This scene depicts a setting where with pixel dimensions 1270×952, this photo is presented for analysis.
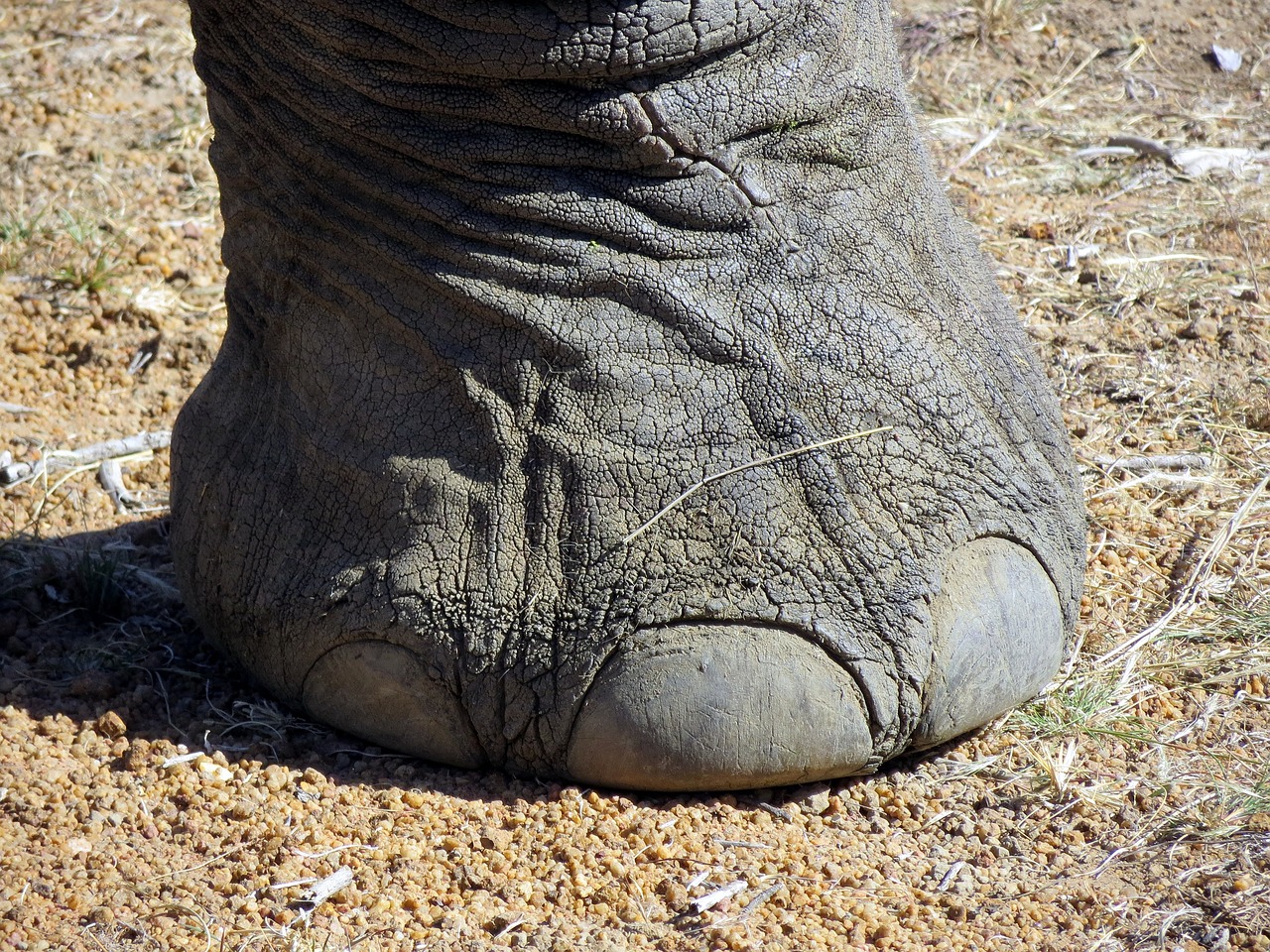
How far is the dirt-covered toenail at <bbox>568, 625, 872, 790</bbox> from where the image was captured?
2240 millimetres

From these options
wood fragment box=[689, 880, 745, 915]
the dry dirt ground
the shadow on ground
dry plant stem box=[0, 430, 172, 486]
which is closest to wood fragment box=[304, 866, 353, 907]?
the dry dirt ground

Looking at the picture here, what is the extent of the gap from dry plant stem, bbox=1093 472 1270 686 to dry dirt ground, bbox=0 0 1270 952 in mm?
10

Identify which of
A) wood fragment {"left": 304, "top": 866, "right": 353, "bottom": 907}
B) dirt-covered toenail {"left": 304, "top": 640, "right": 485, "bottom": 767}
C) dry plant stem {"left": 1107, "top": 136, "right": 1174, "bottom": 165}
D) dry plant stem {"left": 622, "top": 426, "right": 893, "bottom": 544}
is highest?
dry plant stem {"left": 1107, "top": 136, "right": 1174, "bottom": 165}

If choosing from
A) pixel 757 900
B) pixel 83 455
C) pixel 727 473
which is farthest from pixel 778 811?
pixel 83 455

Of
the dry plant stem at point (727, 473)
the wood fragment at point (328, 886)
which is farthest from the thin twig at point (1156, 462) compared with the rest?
the wood fragment at point (328, 886)

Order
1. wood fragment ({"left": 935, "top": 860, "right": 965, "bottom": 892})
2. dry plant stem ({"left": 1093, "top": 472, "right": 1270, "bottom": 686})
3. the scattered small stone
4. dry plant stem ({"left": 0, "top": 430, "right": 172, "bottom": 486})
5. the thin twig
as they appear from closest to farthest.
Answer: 1. wood fragment ({"left": 935, "top": 860, "right": 965, "bottom": 892})
2. the scattered small stone
3. dry plant stem ({"left": 1093, "top": 472, "right": 1270, "bottom": 686})
4. the thin twig
5. dry plant stem ({"left": 0, "top": 430, "right": 172, "bottom": 486})

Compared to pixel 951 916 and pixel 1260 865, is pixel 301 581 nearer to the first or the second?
pixel 951 916

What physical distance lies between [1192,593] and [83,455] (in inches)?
112

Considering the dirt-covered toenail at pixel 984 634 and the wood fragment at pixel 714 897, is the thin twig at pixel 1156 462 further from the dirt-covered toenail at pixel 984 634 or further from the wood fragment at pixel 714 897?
the wood fragment at pixel 714 897

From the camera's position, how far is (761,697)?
7.35ft

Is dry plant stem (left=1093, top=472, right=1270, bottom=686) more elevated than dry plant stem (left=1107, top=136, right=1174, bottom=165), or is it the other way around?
dry plant stem (left=1107, top=136, right=1174, bottom=165)

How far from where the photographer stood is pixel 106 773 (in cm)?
246

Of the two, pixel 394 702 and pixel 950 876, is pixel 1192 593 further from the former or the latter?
pixel 394 702

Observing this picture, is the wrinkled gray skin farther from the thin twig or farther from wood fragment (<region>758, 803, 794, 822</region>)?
the thin twig
